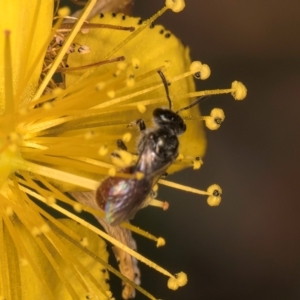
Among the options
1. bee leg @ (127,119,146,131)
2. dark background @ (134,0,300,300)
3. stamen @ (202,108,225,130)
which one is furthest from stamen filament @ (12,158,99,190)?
dark background @ (134,0,300,300)

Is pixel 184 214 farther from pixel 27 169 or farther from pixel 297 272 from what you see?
pixel 27 169

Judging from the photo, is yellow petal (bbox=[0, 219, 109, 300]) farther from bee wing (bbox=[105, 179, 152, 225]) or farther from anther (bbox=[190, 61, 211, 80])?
anther (bbox=[190, 61, 211, 80])

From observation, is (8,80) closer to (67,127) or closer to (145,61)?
(67,127)

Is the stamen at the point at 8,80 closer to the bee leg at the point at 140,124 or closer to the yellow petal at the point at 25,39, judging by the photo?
the yellow petal at the point at 25,39

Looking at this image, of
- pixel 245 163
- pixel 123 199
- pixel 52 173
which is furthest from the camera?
pixel 245 163

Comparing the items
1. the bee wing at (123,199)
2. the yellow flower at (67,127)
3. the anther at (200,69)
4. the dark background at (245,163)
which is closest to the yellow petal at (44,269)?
the yellow flower at (67,127)

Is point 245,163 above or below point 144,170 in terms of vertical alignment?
above

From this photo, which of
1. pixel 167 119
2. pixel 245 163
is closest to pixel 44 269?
pixel 167 119
